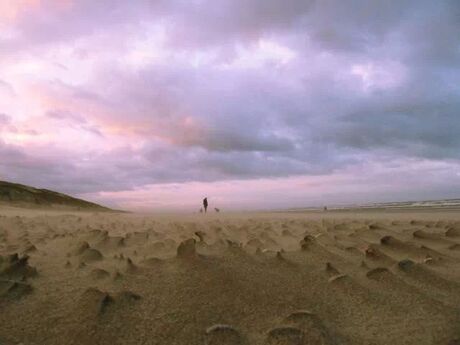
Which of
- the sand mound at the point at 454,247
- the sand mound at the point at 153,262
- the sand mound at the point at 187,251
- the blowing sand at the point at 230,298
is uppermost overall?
the sand mound at the point at 187,251

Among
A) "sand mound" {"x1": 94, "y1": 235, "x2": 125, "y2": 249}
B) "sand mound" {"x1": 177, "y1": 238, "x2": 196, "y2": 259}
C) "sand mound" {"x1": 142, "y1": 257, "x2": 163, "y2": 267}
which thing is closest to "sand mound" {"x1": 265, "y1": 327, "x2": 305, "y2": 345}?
"sand mound" {"x1": 177, "y1": 238, "x2": 196, "y2": 259}

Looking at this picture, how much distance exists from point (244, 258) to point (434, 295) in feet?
3.73

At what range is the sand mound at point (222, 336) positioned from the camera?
1742mm

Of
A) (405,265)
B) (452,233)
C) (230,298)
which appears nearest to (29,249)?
(230,298)

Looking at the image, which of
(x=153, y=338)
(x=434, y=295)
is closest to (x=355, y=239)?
(x=434, y=295)

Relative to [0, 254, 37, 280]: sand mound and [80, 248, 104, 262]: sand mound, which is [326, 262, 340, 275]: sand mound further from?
[0, 254, 37, 280]: sand mound

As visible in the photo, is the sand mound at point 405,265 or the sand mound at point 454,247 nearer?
the sand mound at point 405,265

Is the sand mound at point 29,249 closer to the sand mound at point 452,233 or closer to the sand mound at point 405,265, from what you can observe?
the sand mound at point 405,265

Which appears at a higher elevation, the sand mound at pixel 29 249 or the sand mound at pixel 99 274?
the sand mound at pixel 29 249

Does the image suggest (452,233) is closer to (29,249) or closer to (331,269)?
(331,269)

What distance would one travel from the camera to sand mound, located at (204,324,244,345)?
5.72 ft

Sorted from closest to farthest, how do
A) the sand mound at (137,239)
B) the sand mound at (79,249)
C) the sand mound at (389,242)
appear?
the sand mound at (79,249) < the sand mound at (389,242) < the sand mound at (137,239)

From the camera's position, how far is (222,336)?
1.77 metres

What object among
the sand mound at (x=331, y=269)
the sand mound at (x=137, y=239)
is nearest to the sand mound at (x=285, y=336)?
the sand mound at (x=331, y=269)
